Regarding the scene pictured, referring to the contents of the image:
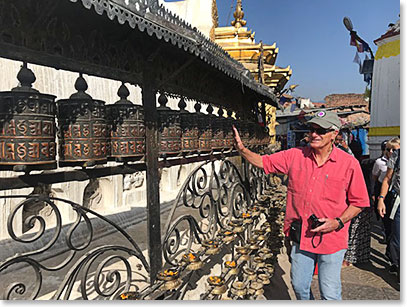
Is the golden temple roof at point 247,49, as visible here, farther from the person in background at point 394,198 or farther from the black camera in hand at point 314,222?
the black camera in hand at point 314,222

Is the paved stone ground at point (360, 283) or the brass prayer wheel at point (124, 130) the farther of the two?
the paved stone ground at point (360, 283)

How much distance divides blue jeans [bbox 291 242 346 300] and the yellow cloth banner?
6.46m

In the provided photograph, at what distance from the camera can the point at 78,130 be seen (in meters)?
1.57

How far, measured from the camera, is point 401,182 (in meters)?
2.90

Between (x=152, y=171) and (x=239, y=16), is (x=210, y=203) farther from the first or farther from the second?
(x=239, y=16)

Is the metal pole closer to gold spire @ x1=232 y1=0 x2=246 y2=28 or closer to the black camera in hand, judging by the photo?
Result: the black camera in hand

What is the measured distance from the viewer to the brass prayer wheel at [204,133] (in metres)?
2.63

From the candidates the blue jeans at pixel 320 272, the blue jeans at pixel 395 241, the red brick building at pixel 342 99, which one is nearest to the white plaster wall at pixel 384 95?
the blue jeans at pixel 395 241

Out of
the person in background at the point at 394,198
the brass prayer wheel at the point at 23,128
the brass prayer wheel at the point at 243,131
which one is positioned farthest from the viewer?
the brass prayer wheel at the point at 243,131

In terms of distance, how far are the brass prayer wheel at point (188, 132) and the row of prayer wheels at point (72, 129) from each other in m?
0.13

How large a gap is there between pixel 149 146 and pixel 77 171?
1.63 ft

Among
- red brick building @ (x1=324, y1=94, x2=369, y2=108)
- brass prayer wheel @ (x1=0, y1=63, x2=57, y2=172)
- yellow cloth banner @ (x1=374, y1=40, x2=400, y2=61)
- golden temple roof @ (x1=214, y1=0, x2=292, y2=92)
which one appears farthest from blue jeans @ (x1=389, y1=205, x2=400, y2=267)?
red brick building @ (x1=324, y1=94, x2=369, y2=108)

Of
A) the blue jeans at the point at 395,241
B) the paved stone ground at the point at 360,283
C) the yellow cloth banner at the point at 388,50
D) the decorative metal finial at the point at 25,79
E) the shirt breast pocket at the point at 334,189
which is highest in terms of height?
the yellow cloth banner at the point at 388,50

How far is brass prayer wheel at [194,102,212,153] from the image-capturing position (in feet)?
8.64
